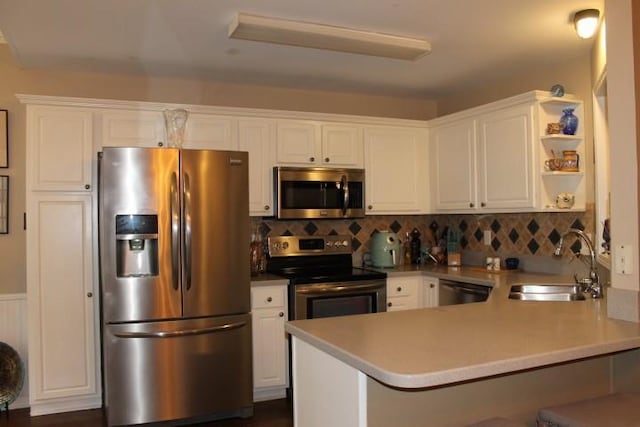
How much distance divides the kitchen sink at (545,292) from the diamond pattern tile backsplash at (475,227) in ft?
2.19

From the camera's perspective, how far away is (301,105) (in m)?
4.55

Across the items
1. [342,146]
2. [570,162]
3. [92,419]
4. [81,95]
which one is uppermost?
[81,95]

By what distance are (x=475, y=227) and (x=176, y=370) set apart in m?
2.70

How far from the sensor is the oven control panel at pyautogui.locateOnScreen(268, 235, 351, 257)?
428 centimetres

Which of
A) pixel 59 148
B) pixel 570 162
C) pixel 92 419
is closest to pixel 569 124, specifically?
pixel 570 162

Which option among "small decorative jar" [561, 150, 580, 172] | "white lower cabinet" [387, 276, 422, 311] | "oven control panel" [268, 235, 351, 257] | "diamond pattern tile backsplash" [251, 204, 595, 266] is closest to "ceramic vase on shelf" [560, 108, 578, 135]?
"small decorative jar" [561, 150, 580, 172]

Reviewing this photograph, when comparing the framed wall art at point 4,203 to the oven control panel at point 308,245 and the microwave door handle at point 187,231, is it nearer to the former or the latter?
the microwave door handle at point 187,231

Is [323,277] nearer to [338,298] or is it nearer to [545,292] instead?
[338,298]

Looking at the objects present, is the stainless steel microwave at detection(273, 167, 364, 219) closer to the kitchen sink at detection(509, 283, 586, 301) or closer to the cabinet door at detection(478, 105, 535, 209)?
the cabinet door at detection(478, 105, 535, 209)

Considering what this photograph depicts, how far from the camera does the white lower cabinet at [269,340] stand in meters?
3.71

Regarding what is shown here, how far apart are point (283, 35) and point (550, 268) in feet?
8.01

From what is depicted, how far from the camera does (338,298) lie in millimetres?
3834

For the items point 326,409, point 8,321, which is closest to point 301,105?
point 8,321

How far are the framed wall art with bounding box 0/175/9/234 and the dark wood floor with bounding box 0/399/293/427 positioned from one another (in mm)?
1250
